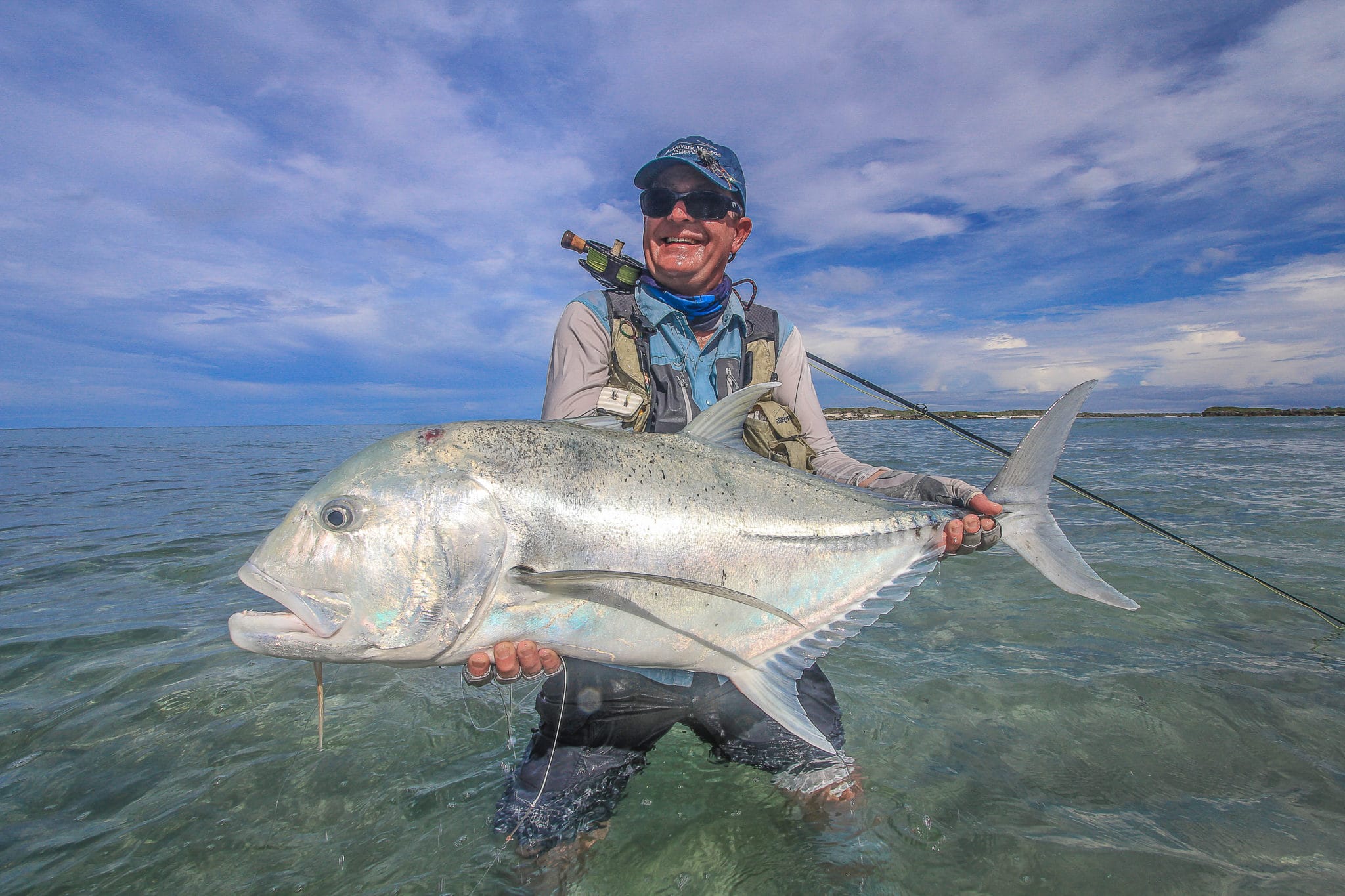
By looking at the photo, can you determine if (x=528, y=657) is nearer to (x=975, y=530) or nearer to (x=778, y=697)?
(x=778, y=697)

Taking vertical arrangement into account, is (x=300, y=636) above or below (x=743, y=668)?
above

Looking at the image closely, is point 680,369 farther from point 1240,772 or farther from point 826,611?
Answer: point 1240,772

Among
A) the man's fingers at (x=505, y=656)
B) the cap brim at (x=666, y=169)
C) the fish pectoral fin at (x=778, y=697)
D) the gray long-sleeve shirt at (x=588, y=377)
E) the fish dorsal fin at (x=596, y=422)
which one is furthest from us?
the cap brim at (x=666, y=169)

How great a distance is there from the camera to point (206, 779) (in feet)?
8.94

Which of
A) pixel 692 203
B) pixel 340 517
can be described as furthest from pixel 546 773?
pixel 692 203


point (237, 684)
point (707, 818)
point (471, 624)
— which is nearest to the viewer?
point (471, 624)

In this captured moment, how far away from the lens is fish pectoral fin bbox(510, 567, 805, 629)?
71.1 inches

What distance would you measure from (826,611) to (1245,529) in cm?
728

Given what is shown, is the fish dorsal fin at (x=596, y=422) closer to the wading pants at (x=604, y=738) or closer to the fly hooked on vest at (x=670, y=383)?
the fly hooked on vest at (x=670, y=383)

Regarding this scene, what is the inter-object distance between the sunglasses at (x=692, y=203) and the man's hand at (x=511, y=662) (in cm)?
212

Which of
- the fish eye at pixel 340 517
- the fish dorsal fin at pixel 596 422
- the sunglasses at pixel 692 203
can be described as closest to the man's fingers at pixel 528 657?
the fish eye at pixel 340 517

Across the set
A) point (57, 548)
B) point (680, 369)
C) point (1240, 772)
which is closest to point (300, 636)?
point (680, 369)

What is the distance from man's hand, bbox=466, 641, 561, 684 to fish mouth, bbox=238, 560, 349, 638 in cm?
42

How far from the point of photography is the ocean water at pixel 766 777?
86.7 inches
